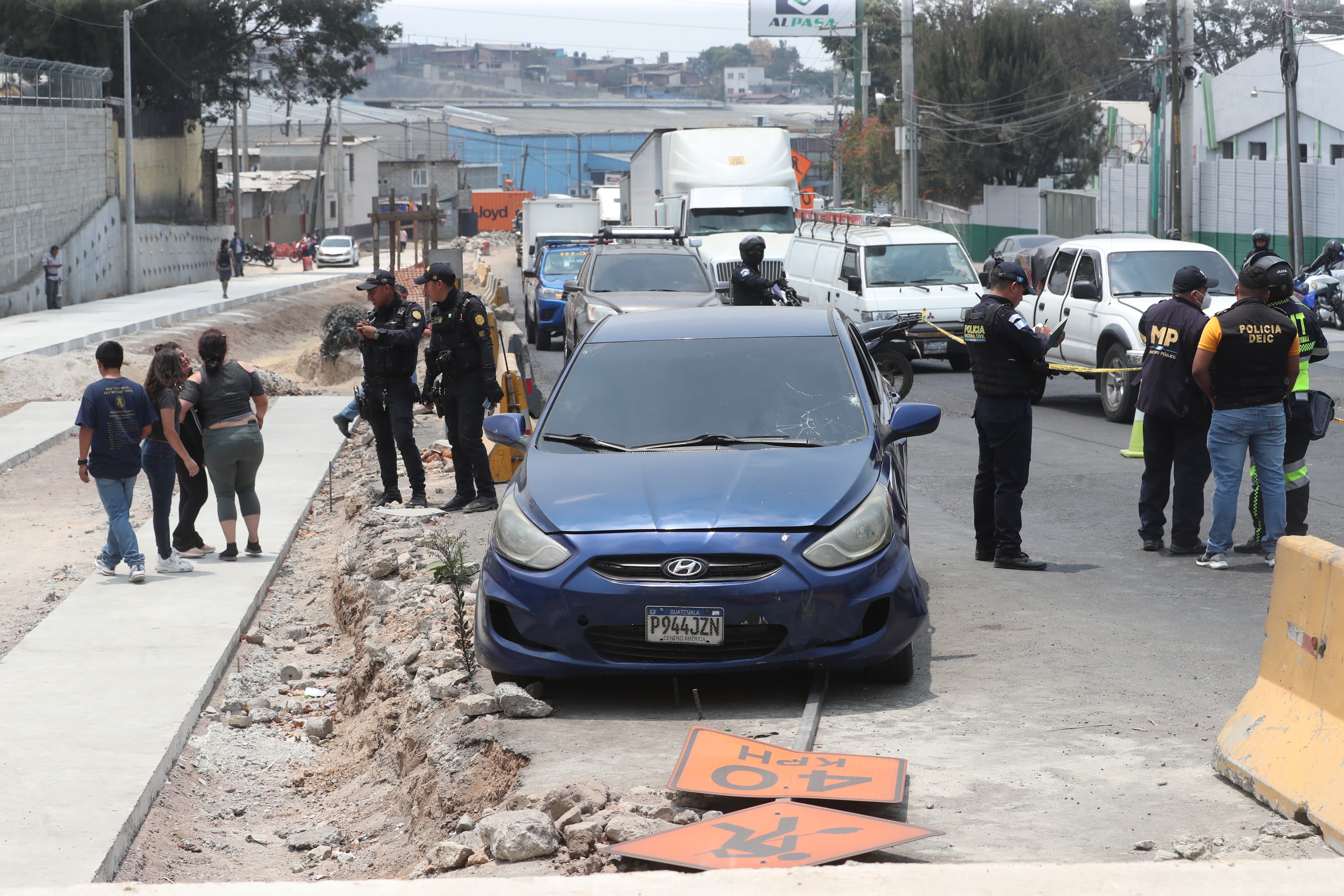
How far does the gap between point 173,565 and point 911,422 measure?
18.9ft

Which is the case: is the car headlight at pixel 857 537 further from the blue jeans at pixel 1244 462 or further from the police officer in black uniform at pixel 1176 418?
the police officer in black uniform at pixel 1176 418

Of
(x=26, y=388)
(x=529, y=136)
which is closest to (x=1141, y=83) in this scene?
(x=529, y=136)

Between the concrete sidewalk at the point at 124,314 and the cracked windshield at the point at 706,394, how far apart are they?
20.1 meters

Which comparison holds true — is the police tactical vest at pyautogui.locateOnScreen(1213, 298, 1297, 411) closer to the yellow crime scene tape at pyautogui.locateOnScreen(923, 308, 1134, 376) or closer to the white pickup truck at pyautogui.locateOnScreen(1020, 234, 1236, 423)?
the yellow crime scene tape at pyautogui.locateOnScreen(923, 308, 1134, 376)

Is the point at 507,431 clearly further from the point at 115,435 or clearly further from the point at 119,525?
the point at 119,525

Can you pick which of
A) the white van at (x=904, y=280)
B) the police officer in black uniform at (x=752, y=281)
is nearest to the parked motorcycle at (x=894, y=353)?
the white van at (x=904, y=280)

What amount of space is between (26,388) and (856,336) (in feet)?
58.5

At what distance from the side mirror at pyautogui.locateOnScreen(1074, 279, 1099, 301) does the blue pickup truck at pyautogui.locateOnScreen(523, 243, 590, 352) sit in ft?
33.7

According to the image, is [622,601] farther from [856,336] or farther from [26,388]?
[26,388]

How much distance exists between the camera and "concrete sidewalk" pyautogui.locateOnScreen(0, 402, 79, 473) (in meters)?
16.5

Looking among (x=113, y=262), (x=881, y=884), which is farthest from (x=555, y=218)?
(x=881, y=884)

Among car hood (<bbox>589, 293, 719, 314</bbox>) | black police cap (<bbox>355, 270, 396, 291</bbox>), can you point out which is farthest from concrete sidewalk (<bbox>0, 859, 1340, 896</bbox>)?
car hood (<bbox>589, 293, 719, 314</bbox>)

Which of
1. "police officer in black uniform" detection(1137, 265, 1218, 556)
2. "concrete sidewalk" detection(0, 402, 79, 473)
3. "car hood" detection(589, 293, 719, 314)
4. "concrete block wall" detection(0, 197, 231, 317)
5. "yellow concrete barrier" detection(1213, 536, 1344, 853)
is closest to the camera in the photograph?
"yellow concrete barrier" detection(1213, 536, 1344, 853)

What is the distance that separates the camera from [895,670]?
6.30m
